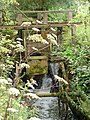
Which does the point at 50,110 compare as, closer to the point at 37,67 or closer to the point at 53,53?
the point at 37,67

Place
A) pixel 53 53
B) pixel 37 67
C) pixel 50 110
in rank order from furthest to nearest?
pixel 53 53 < pixel 37 67 < pixel 50 110

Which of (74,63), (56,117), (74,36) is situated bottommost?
(56,117)

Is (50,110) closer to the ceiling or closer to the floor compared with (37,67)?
closer to the floor

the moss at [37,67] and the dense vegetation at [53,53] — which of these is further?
the moss at [37,67]

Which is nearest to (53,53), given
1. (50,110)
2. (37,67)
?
(37,67)

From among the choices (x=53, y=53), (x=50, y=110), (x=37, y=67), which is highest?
(x=53, y=53)

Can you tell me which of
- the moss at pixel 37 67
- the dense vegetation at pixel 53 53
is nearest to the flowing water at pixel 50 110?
the dense vegetation at pixel 53 53

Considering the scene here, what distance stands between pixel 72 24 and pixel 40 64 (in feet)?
6.57

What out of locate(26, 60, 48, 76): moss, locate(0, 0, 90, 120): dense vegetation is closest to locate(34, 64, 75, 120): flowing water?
locate(0, 0, 90, 120): dense vegetation

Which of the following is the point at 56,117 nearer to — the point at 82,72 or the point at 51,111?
the point at 51,111

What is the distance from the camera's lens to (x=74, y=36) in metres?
12.3

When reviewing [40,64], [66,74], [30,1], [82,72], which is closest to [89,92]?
[82,72]

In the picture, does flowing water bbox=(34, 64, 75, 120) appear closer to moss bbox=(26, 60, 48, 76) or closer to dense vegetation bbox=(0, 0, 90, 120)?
dense vegetation bbox=(0, 0, 90, 120)

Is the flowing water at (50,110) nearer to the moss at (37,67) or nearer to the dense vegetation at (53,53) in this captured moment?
the dense vegetation at (53,53)
